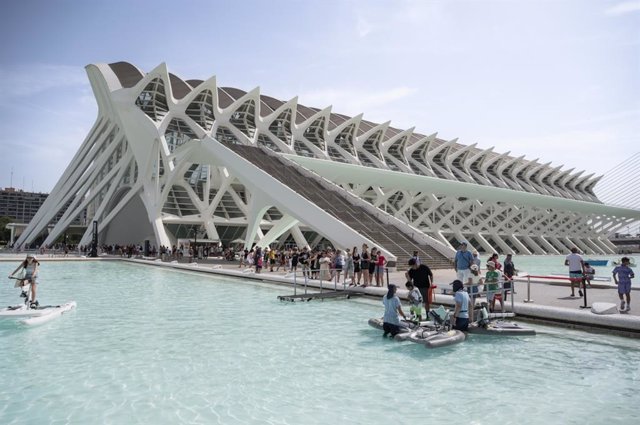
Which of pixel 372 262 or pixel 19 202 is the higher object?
pixel 19 202

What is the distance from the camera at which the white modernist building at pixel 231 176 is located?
34375mm

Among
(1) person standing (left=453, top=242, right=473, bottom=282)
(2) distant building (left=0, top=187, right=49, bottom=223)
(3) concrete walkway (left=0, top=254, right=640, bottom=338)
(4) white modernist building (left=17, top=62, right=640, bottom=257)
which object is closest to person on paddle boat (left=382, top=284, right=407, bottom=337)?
(3) concrete walkway (left=0, top=254, right=640, bottom=338)

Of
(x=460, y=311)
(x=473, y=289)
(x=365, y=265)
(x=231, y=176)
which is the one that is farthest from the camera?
(x=231, y=176)

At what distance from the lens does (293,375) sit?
5992 millimetres

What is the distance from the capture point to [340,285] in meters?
14.6

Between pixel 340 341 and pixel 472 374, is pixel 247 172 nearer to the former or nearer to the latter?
pixel 340 341

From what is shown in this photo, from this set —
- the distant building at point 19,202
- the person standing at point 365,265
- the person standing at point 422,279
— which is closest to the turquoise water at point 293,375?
the person standing at point 422,279

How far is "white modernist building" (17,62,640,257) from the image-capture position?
34375 millimetres

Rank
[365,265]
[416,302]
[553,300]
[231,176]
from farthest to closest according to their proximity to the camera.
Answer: [231,176] < [365,265] < [553,300] < [416,302]

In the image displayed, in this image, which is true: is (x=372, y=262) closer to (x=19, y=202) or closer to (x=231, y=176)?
(x=231, y=176)

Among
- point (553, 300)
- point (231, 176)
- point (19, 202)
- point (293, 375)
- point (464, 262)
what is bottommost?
point (293, 375)

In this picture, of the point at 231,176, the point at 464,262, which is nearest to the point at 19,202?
the point at 231,176

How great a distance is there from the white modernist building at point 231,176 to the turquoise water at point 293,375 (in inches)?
529

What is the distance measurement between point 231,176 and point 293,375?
3440 centimetres
